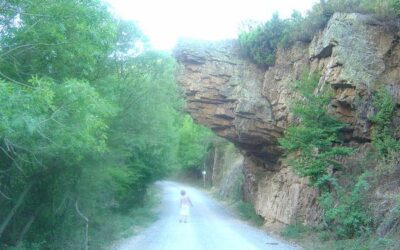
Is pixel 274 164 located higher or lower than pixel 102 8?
lower

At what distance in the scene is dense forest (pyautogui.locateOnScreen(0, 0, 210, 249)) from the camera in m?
7.99

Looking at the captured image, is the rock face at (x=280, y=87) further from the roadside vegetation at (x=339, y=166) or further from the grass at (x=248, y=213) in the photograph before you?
the roadside vegetation at (x=339, y=166)

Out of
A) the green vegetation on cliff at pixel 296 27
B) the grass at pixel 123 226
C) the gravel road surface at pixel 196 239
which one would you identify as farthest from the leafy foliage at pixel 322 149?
the grass at pixel 123 226

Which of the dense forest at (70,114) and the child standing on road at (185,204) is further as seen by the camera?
the child standing on road at (185,204)

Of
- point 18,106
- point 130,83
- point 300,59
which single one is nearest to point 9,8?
point 18,106

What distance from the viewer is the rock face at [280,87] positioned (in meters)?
16.6

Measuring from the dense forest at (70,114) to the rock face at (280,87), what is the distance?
3.65 metres

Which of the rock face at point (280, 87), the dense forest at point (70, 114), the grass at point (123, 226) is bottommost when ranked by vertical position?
the grass at point (123, 226)

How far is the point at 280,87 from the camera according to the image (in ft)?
71.6

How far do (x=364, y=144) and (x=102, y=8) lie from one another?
1100cm

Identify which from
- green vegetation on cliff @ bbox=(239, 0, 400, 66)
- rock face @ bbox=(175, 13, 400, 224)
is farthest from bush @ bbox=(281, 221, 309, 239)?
green vegetation on cliff @ bbox=(239, 0, 400, 66)

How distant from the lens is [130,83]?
51.5 ft

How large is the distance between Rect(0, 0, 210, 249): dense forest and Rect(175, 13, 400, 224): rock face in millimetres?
3649

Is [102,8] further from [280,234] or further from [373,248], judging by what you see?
[280,234]
